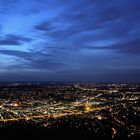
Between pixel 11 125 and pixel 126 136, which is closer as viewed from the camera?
pixel 126 136

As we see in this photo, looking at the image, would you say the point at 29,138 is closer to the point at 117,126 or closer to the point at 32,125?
the point at 32,125

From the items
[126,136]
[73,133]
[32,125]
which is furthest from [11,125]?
[126,136]

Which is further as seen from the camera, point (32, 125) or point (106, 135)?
point (32, 125)

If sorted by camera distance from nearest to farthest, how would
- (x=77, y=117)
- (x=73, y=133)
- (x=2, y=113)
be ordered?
1. (x=73, y=133)
2. (x=77, y=117)
3. (x=2, y=113)

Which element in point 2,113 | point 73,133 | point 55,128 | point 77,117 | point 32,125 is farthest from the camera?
point 2,113

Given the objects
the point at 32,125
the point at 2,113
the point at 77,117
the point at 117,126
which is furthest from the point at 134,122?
the point at 2,113

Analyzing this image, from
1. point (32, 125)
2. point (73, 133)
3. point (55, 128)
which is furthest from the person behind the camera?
point (32, 125)

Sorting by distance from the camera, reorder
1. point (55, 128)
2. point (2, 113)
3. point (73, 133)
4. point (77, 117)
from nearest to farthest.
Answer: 1. point (73, 133)
2. point (55, 128)
3. point (77, 117)
4. point (2, 113)

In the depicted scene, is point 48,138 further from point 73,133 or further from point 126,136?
point 126,136

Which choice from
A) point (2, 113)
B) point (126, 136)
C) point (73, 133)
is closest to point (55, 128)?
point (73, 133)
